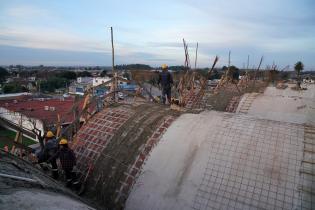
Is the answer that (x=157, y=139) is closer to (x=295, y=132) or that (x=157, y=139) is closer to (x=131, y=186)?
(x=131, y=186)

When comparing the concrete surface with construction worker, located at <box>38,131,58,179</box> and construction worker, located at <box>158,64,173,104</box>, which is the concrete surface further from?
construction worker, located at <box>38,131,58,179</box>

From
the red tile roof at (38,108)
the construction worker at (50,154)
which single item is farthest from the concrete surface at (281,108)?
the red tile roof at (38,108)

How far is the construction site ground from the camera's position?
5188 mm

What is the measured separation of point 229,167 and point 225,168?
0.07 m

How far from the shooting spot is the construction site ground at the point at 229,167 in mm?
5188

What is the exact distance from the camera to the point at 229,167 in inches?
224

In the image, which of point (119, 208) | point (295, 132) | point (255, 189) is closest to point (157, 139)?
point (119, 208)

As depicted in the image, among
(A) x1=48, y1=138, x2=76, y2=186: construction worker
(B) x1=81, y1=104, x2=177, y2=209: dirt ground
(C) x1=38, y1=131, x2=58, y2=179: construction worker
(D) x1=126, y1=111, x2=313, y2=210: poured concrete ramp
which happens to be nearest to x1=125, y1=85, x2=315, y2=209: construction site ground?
(D) x1=126, y1=111, x2=313, y2=210: poured concrete ramp

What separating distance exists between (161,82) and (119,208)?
5941 mm

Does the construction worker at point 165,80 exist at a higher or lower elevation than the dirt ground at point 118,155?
higher

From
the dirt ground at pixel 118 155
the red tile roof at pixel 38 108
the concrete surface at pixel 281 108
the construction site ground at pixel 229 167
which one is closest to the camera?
the construction site ground at pixel 229 167

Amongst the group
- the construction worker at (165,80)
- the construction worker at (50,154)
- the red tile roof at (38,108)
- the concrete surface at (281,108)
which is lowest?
the red tile roof at (38,108)

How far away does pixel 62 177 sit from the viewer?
727cm

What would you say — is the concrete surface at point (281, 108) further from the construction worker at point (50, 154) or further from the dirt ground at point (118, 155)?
the construction worker at point (50, 154)
